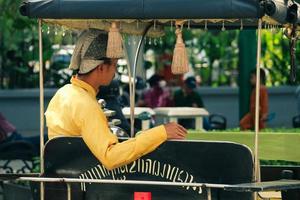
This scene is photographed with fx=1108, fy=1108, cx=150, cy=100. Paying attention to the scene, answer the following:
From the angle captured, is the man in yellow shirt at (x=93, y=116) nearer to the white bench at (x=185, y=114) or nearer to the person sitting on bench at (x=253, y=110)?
the person sitting on bench at (x=253, y=110)

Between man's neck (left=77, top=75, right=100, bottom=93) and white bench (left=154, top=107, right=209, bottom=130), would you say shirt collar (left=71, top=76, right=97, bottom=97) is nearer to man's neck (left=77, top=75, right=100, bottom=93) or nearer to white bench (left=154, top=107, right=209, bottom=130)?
man's neck (left=77, top=75, right=100, bottom=93)

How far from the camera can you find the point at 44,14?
6.21 m

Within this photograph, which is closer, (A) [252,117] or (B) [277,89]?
(A) [252,117]

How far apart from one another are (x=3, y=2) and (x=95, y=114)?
7.77m

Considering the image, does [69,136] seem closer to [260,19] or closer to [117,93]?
[260,19]

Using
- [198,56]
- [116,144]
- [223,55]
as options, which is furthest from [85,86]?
[198,56]

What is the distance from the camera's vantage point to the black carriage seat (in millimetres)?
6020

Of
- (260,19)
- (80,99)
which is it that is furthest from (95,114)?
(260,19)

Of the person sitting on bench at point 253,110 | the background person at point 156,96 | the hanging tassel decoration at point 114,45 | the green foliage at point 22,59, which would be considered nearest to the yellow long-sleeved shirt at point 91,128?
the hanging tassel decoration at point 114,45

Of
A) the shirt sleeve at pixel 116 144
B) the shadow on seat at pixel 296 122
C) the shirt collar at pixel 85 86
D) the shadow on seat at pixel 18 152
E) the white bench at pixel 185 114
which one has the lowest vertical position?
the shadow on seat at pixel 296 122

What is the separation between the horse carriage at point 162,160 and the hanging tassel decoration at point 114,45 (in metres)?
0.07

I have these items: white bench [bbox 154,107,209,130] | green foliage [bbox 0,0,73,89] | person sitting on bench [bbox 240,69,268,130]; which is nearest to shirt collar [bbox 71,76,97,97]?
person sitting on bench [bbox 240,69,268,130]

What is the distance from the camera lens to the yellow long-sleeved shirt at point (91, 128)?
607 cm

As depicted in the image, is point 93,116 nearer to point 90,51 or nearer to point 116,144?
point 116,144
